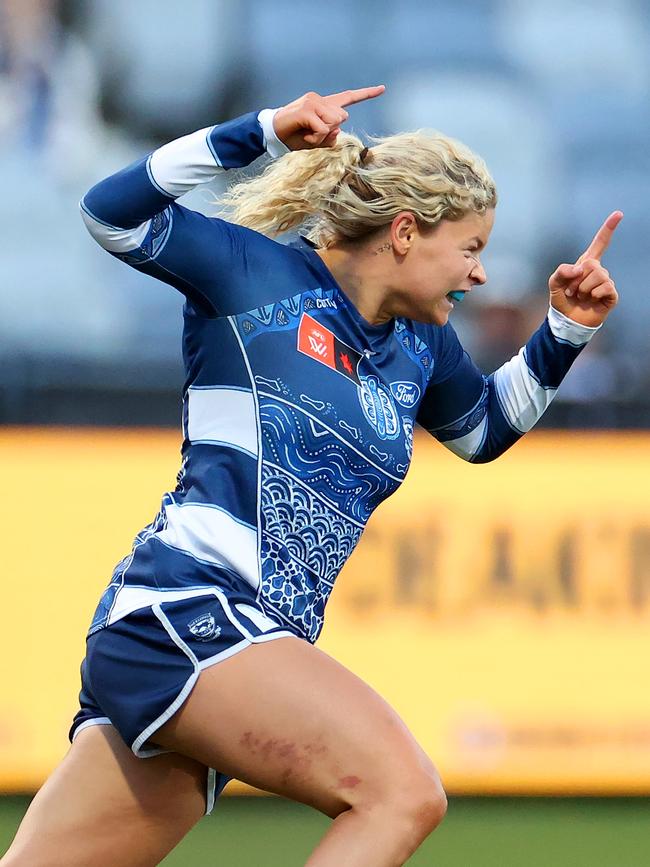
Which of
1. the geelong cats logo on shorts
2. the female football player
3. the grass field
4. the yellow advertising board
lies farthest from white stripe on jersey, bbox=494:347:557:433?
the yellow advertising board

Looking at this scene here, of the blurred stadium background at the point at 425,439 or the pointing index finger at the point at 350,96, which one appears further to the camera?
the blurred stadium background at the point at 425,439

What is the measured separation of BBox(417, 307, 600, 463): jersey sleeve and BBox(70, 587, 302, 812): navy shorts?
82 cm

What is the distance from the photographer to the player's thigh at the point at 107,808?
9.26 ft

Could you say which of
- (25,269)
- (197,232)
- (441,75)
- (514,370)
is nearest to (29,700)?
(25,269)

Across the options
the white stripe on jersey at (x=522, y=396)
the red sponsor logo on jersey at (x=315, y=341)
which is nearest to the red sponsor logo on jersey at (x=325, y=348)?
the red sponsor logo on jersey at (x=315, y=341)

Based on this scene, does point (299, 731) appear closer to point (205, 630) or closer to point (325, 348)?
point (205, 630)

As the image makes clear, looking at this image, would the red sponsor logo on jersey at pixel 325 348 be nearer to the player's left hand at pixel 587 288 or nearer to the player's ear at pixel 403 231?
the player's ear at pixel 403 231

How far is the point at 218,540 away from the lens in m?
2.76

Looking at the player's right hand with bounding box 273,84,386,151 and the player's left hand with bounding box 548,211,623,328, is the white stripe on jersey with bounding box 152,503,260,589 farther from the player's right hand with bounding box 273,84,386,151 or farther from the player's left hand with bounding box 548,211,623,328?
the player's left hand with bounding box 548,211,623,328

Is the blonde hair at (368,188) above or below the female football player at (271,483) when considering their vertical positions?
above

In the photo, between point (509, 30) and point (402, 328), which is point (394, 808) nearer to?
point (402, 328)

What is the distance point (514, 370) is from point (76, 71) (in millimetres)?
3946

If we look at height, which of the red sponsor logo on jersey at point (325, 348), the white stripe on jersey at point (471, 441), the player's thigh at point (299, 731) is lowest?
the player's thigh at point (299, 731)

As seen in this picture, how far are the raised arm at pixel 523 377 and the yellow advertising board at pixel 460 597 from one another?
1.90m
